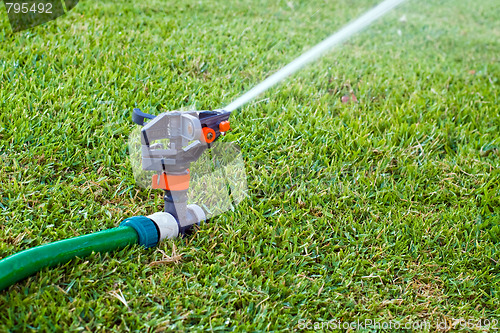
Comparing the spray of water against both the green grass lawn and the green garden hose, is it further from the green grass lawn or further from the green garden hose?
the green garden hose

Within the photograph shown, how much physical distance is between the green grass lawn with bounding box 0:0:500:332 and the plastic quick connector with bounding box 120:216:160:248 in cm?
7

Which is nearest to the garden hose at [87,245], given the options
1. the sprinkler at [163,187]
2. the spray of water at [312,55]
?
the sprinkler at [163,187]

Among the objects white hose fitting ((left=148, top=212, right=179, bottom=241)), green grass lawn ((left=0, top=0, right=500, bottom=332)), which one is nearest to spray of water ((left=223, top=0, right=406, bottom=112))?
green grass lawn ((left=0, top=0, right=500, bottom=332))

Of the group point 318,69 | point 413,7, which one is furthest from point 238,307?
point 413,7

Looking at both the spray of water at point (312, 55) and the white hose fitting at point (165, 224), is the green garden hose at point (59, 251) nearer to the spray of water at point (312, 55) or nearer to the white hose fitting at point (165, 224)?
the white hose fitting at point (165, 224)

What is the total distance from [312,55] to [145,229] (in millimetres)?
2634

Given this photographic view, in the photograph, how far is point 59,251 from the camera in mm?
1844

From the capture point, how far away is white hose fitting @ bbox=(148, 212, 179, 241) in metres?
2.10

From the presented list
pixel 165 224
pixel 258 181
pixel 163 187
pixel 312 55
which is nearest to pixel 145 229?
pixel 165 224

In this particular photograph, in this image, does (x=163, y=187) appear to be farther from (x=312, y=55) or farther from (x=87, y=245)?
(x=312, y=55)

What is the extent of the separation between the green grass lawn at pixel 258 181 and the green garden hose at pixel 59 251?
0.06 m

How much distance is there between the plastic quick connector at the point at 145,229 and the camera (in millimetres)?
2045

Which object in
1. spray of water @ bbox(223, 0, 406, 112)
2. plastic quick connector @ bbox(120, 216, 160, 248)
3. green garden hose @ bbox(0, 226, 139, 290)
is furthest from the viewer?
spray of water @ bbox(223, 0, 406, 112)

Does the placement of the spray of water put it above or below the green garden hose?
above
